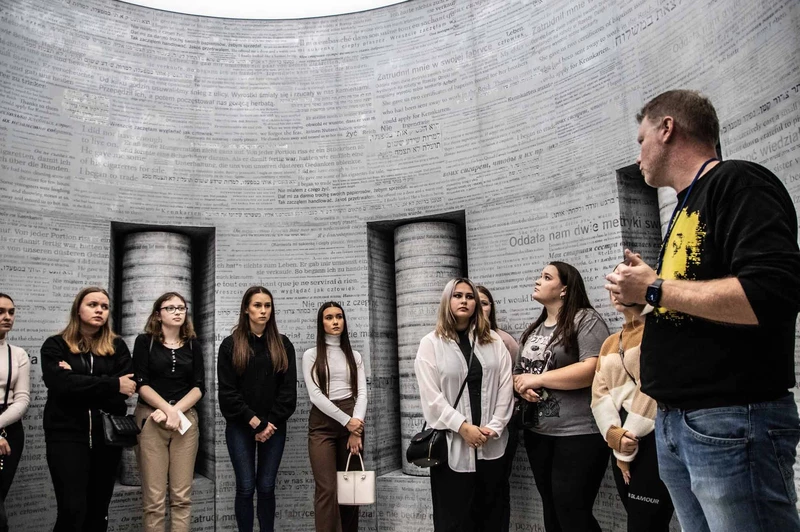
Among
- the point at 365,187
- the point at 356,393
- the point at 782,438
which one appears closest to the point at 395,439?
the point at 356,393

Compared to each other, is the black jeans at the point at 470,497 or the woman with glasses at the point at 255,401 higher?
the woman with glasses at the point at 255,401

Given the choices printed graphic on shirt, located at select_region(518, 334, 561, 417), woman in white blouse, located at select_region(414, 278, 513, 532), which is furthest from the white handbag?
printed graphic on shirt, located at select_region(518, 334, 561, 417)

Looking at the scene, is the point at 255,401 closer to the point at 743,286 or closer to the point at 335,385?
the point at 335,385

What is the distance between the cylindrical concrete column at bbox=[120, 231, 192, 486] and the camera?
435 cm

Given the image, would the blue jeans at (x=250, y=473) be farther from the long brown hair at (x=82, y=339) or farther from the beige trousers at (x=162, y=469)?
the long brown hair at (x=82, y=339)

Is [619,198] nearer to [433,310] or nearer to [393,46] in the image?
[433,310]

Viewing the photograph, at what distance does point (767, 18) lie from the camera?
9.41 ft

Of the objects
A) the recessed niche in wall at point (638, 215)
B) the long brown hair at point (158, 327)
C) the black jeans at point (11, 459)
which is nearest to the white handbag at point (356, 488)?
the long brown hair at point (158, 327)

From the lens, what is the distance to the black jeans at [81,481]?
10.1ft

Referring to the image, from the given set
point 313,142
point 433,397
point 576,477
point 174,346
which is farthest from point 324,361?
point 313,142

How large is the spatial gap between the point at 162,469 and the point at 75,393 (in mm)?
716

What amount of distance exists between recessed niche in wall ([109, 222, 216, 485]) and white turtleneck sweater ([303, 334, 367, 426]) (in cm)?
102

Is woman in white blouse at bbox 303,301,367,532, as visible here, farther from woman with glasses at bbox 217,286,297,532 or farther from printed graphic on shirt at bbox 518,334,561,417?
printed graphic on shirt at bbox 518,334,561,417

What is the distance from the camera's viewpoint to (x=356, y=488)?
3457 mm
